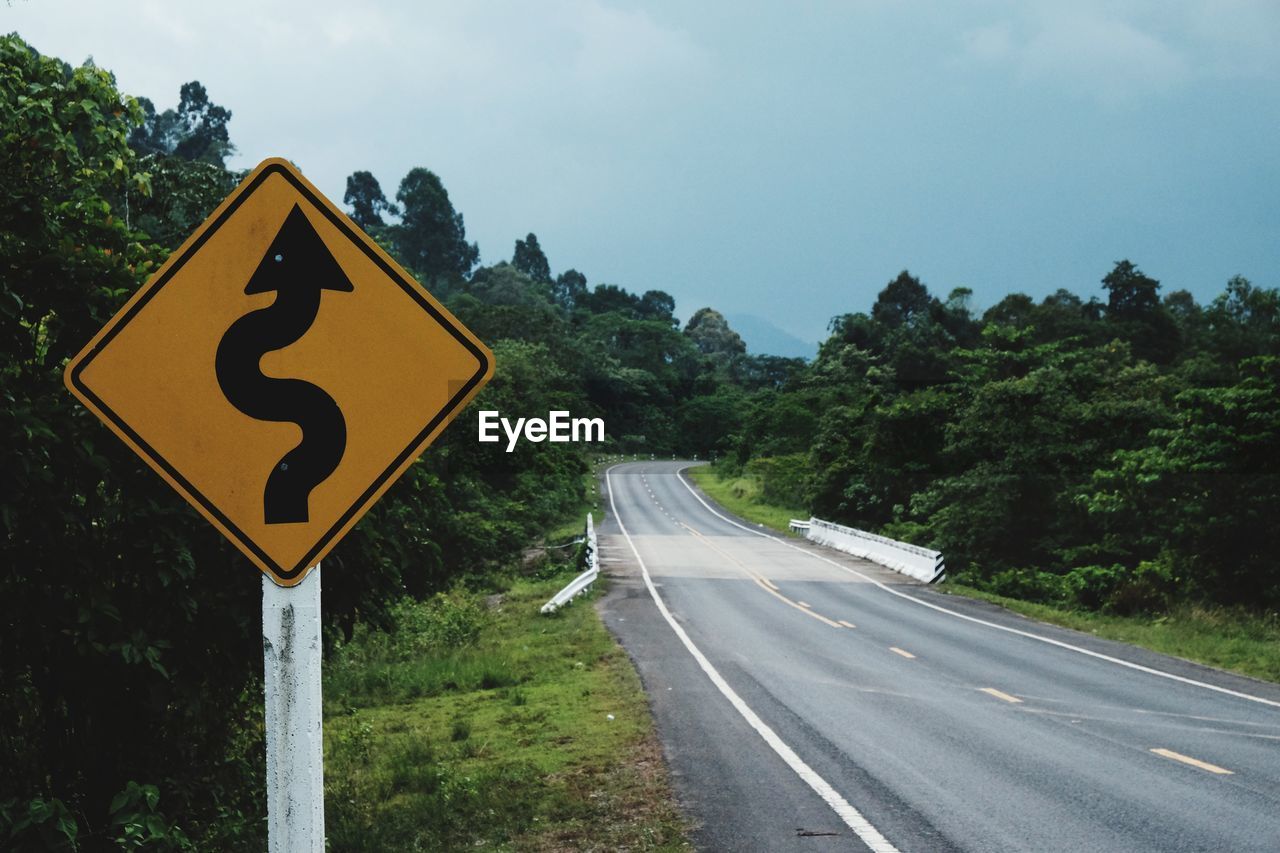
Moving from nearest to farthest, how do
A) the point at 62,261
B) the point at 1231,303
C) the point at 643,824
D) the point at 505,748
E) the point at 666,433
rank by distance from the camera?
the point at 62,261
the point at 643,824
the point at 505,748
the point at 1231,303
the point at 666,433

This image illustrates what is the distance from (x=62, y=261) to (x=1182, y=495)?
75.7ft

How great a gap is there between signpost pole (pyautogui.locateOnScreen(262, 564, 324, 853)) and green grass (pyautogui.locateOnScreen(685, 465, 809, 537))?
1983 inches

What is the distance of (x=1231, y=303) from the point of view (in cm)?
7625

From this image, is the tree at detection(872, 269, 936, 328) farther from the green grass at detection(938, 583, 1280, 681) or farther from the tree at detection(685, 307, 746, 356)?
the green grass at detection(938, 583, 1280, 681)

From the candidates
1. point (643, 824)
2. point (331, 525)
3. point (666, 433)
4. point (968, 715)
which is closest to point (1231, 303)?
point (666, 433)

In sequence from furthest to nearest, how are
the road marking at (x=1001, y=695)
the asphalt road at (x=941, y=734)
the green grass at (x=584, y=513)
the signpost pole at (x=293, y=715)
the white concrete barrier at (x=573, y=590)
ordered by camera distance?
the green grass at (x=584, y=513) → the white concrete barrier at (x=573, y=590) → the road marking at (x=1001, y=695) → the asphalt road at (x=941, y=734) → the signpost pole at (x=293, y=715)

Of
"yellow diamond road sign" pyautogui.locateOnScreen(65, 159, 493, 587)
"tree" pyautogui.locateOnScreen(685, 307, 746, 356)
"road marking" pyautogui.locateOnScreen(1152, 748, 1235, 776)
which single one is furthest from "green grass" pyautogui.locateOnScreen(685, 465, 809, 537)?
"tree" pyautogui.locateOnScreen(685, 307, 746, 356)

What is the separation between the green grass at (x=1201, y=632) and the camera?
1781 centimetres

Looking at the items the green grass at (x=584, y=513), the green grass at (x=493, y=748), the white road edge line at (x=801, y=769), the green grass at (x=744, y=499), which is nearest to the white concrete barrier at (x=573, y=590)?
the green grass at (x=493, y=748)

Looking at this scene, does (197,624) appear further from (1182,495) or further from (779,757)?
(1182,495)

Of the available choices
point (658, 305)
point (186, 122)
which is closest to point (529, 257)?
point (658, 305)

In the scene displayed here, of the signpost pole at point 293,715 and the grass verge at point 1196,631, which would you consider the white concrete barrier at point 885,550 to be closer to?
the grass verge at point 1196,631

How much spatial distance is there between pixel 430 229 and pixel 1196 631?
434 feet

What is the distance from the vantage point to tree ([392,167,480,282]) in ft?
470
